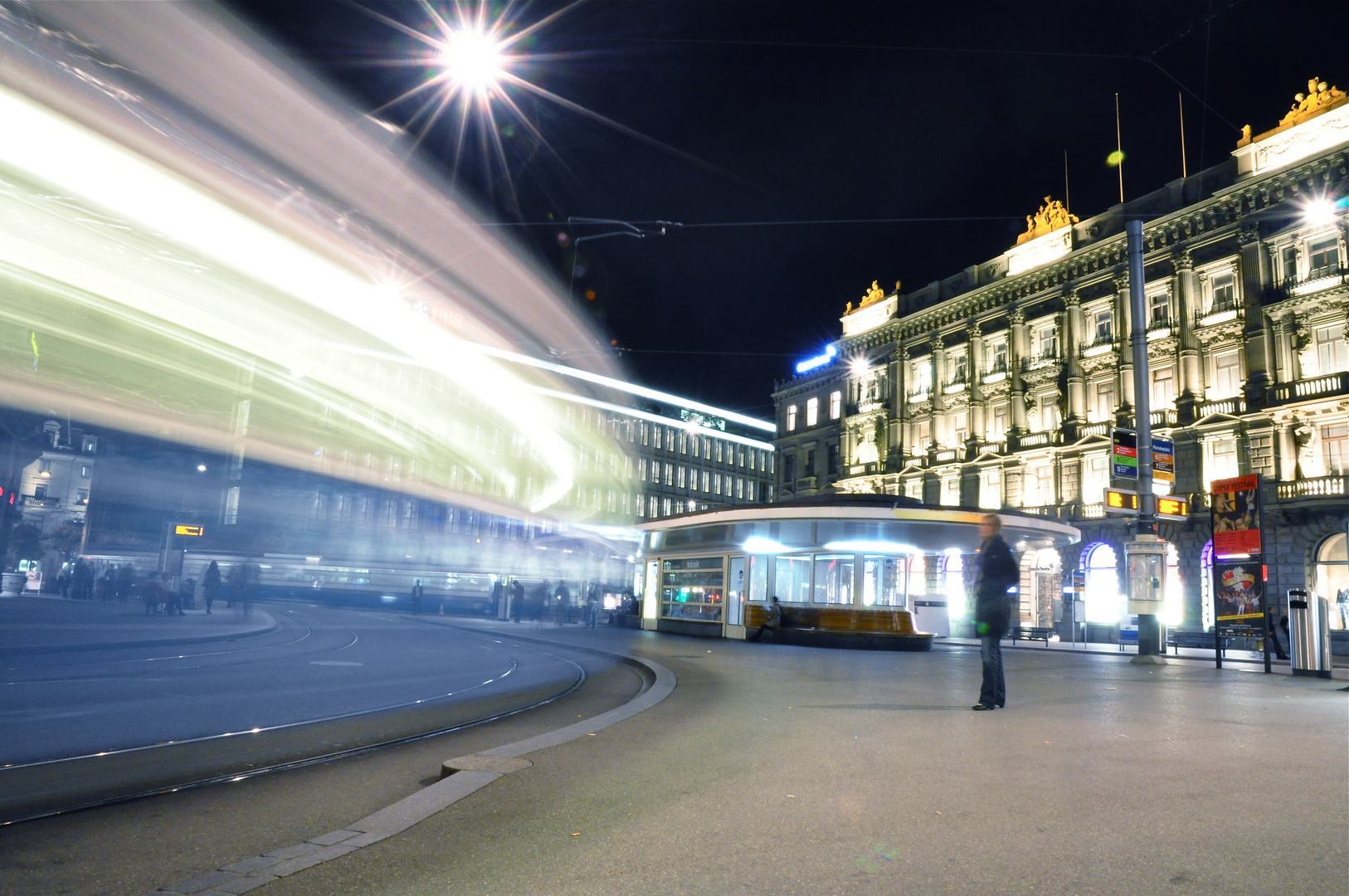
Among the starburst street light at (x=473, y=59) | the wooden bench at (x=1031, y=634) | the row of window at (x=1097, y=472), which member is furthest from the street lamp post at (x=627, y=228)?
the wooden bench at (x=1031, y=634)

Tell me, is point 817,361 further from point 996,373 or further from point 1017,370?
point 1017,370

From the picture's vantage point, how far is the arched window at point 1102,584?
4381 cm

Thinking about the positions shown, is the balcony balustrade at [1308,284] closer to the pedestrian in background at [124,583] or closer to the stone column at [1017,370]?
the stone column at [1017,370]

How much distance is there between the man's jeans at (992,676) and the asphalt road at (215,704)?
17.0 ft

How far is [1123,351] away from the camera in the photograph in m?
46.0

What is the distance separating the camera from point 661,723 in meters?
8.07

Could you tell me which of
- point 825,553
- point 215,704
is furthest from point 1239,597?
point 215,704

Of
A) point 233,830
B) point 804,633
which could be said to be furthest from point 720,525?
point 233,830

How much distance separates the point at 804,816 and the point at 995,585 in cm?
552

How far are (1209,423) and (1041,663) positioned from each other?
29385 mm

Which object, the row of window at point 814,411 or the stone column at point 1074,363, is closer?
the stone column at point 1074,363

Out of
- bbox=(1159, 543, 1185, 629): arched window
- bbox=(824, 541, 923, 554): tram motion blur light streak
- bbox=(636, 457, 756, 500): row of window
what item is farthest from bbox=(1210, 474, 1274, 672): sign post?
bbox=(636, 457, 756, 500): row of window

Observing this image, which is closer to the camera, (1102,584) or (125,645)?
(125,645)

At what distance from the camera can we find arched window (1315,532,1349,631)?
36.0 metres
